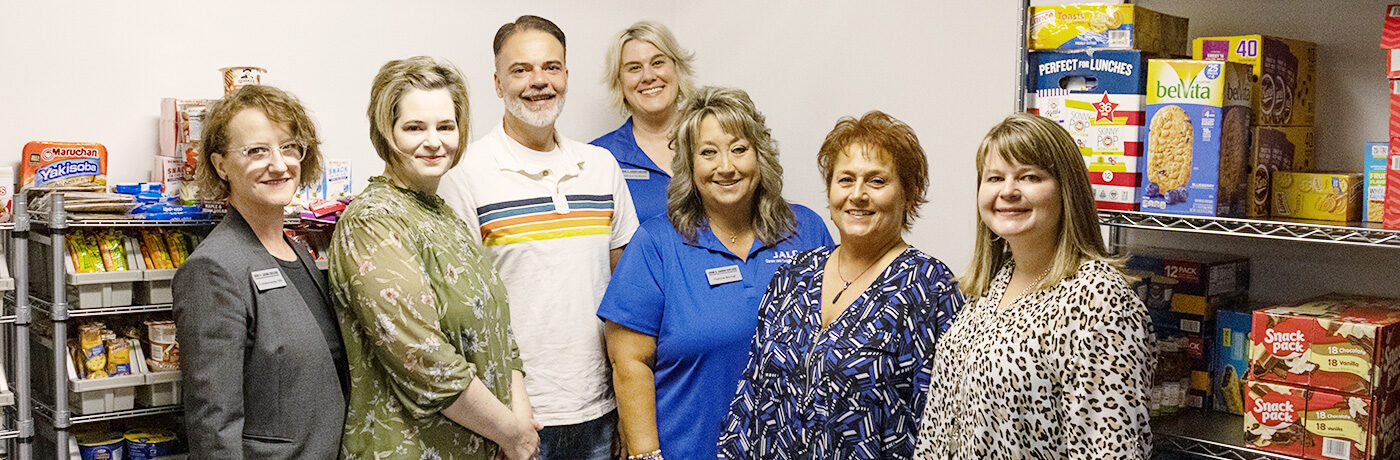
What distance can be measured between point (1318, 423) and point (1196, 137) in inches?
23.2

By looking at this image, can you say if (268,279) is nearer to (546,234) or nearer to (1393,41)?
(546,234)

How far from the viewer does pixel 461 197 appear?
2.69 metres

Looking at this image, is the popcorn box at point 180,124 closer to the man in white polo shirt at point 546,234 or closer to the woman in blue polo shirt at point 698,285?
the man in white polo shirt at point 546,234

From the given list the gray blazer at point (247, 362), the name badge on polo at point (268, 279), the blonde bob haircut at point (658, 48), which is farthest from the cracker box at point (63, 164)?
the blonde bob haircut at point (658, 48)

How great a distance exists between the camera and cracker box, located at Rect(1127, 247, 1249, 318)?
2.38m

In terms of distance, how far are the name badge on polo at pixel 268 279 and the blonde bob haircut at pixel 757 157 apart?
0.94 metres

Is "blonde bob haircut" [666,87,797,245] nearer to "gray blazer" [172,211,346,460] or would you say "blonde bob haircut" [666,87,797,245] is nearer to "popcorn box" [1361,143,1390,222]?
"gray blazer" [172,211,346,460]

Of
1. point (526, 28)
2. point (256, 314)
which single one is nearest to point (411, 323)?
point (256, 314)

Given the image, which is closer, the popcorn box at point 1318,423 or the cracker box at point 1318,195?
the popcorn box at point 1318,423

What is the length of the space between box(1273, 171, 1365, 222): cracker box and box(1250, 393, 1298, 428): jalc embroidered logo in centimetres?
40

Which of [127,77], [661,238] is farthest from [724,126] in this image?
[127,77]

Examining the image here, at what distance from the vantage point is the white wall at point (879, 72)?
11.1 ft

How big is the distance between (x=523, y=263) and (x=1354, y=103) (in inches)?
75.6

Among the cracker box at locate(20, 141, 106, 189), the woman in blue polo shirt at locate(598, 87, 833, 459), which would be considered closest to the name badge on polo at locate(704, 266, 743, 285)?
the woman in blue polo shirt at locate(598, 87, 833, 459)
